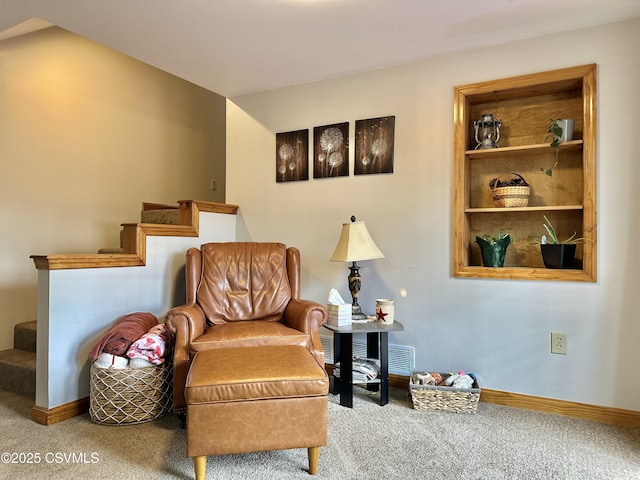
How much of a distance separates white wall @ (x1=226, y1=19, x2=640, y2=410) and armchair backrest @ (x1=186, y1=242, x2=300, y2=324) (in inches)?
16.0

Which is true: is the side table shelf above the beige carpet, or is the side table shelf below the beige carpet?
above

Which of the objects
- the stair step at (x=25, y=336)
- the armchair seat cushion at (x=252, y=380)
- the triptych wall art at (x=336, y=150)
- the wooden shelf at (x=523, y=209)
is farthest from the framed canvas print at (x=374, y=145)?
the stair step at (x=25, y=336)

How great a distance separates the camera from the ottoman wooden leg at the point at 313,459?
5.66 feet

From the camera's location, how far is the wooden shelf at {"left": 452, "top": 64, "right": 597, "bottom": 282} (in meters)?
2.49

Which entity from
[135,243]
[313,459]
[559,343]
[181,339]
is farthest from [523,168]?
[135,243]

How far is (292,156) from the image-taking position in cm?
335

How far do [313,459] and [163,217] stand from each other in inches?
96.7

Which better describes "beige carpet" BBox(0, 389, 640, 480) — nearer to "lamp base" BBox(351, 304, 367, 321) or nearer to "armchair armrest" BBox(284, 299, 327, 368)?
"armchair armrest" BBox(284, 299, 327, 368)

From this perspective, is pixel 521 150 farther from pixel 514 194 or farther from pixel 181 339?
pixel 181 339

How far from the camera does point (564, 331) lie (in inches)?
95.1

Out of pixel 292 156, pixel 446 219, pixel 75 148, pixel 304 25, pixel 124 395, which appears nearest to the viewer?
pixel 124 395

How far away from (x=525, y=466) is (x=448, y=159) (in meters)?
1.82

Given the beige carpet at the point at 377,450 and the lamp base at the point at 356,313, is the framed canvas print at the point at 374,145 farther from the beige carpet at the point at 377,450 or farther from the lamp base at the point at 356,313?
the beige carpet at the point at 377,450

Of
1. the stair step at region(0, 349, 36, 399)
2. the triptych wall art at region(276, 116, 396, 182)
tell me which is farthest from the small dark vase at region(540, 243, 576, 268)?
the stair step at region(0, 349, 36, 399)
